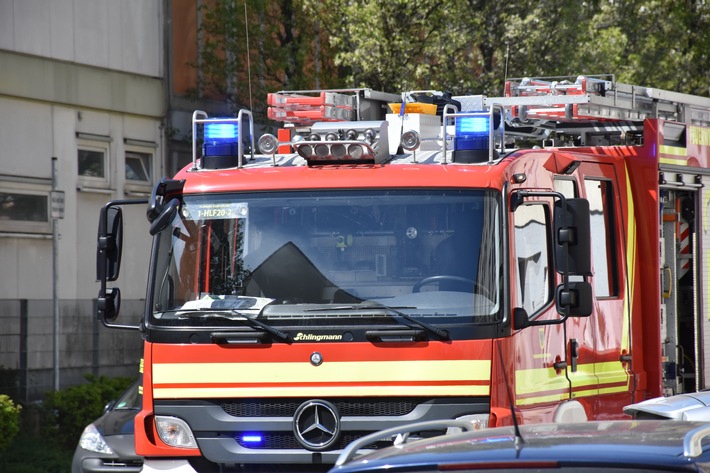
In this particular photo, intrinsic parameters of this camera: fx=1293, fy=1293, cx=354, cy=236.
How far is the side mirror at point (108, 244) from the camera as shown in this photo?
784 centimetres

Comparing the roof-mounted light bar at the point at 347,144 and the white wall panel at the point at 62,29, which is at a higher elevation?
the white wall panel at the point at 62,29

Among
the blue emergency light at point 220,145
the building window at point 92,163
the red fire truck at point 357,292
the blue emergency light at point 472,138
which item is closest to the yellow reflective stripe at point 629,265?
the red fire truck at point 357,292

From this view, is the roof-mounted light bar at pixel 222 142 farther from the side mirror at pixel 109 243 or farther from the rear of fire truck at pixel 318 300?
the side mirror at pixel 109 243

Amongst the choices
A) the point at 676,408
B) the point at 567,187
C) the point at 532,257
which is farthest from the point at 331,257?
the point at 676,408

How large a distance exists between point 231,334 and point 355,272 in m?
0.80

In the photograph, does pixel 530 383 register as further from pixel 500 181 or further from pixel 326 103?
pixel 326 103

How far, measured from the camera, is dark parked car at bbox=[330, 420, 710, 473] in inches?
136

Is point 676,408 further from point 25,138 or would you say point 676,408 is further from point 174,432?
point 25,138

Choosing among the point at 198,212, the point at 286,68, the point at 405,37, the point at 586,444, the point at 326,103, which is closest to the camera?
the point at 586,444

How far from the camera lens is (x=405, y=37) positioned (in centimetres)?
1755

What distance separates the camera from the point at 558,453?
11.6 feet

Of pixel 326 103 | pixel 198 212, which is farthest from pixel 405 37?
pixel 198 212

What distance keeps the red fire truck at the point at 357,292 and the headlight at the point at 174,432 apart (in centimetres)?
1

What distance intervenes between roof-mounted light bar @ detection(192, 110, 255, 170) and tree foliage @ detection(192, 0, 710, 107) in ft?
27.0
